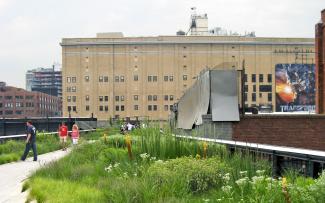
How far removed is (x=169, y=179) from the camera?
8289 mm

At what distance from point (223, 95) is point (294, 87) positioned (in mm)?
125135

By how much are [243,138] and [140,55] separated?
133 meters

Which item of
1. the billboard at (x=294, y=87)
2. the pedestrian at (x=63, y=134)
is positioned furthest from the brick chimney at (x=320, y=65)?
the billboard at (x=294, y=87)

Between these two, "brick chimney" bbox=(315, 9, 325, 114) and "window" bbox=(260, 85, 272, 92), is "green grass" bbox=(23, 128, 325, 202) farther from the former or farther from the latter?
"window" bbox=(260, 85, 272, 92)

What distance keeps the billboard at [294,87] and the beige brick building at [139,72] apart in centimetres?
563

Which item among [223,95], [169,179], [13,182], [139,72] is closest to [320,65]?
[223,95]

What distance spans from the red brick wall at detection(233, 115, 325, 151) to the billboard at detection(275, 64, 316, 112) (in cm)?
12272

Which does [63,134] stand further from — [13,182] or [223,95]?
[13,182]

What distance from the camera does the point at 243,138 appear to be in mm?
16859

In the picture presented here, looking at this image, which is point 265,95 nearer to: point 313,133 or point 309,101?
point 309,101

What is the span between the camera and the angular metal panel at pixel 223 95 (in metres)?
17.1

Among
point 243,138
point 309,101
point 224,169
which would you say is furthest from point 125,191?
point 309,101

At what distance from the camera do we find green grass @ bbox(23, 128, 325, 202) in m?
6.91

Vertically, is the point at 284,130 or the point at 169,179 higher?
the point at 284,130
